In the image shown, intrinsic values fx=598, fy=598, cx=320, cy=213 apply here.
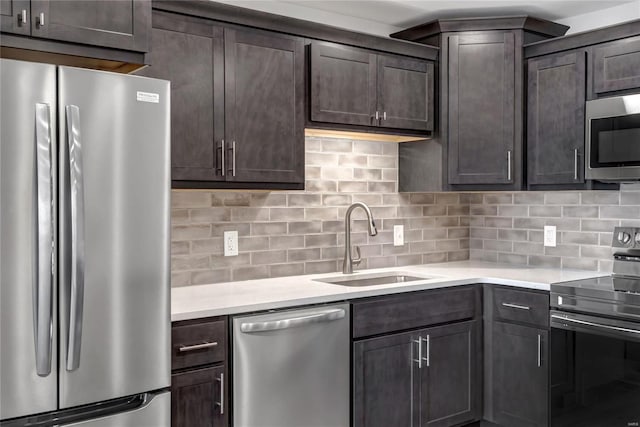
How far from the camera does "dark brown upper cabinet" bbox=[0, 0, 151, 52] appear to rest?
1.97 m

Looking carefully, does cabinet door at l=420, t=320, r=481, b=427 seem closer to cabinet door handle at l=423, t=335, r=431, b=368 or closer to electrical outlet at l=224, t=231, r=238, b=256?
cabinet door handle at l=423, t=335, r=431, b=368

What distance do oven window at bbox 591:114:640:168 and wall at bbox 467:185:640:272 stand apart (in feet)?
1.18

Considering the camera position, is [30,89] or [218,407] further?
[218,407]

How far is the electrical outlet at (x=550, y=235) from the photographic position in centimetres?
359

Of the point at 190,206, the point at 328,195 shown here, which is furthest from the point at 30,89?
the point at 328,195

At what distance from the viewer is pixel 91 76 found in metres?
1.91

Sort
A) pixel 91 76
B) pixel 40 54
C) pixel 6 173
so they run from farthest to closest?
pixel 40 54 → pixel 91 76 → pixel 6 173

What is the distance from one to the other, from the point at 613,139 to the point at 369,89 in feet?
4.09

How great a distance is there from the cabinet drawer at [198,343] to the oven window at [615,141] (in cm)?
204

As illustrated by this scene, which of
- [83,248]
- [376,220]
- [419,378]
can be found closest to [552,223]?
[376,220]

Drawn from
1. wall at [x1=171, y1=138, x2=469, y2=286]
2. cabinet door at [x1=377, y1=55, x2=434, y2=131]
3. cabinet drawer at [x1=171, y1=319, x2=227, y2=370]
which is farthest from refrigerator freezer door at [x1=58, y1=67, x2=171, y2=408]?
cabinet door at [x1=377, y1=55, x2=434, y2=131]

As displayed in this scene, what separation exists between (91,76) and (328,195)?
5.64 feet

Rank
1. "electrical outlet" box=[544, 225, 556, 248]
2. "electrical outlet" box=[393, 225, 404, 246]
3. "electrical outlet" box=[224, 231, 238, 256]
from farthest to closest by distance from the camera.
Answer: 1. "electrical outlet" box=[393, 225, 404, 246]
2. "electrical outlet" box=[544, 225, 556, 248]
3. "electrical outlet" box=[224, 231, 238, 256]

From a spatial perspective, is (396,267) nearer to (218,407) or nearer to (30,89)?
(218,407)
